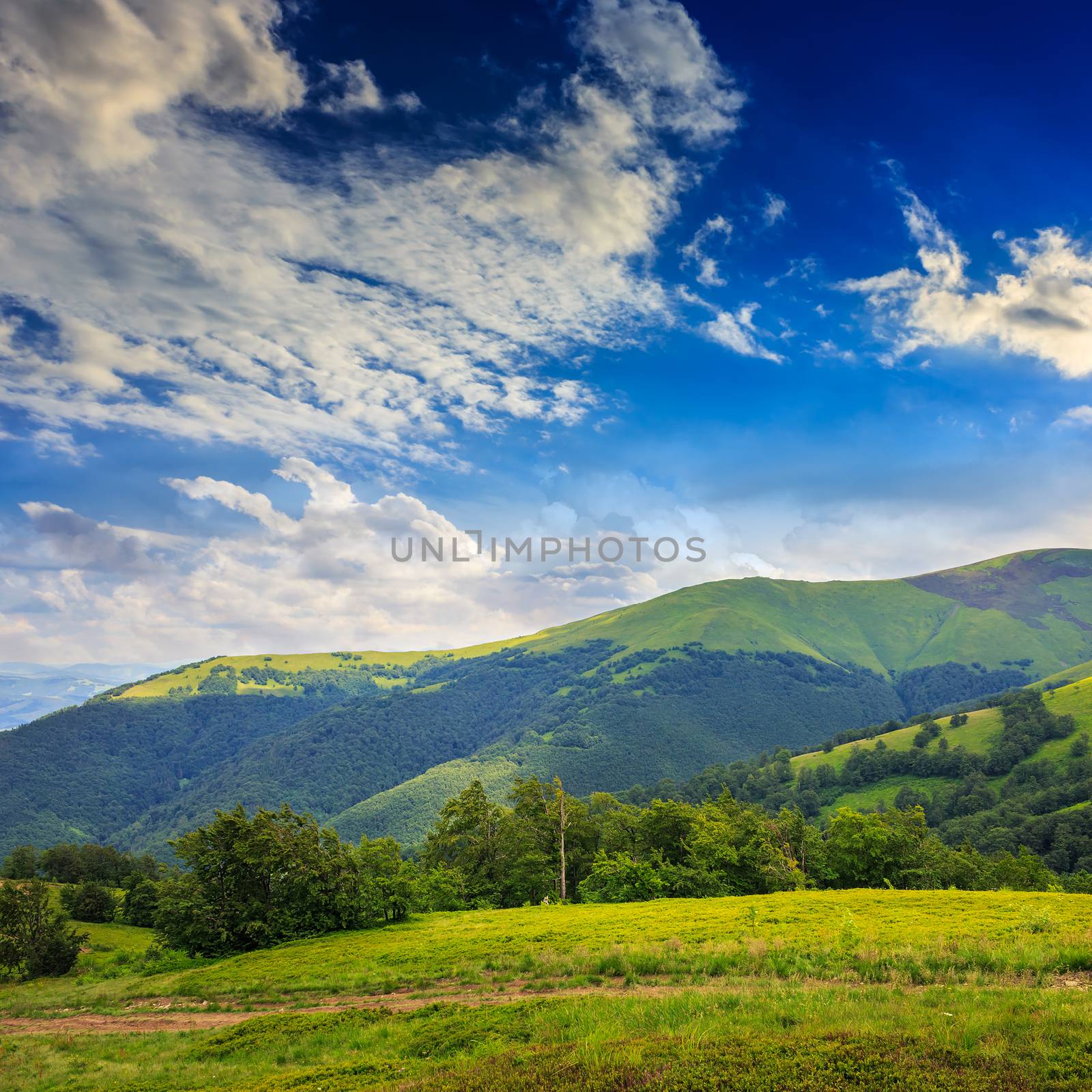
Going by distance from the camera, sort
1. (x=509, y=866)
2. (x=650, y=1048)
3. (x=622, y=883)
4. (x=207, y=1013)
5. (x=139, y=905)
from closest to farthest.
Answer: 1. (x=650, y=1048)
2. (x=207, y=1013)
3. (x=622, y=883)
4. (x=509, y=866)
5. (x=139, y=905)

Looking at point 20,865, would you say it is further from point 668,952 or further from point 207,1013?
point 668,952

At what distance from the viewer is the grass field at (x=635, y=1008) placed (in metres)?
11.5

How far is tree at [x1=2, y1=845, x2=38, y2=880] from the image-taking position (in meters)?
112

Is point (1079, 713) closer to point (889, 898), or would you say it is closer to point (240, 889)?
point (889, 898)

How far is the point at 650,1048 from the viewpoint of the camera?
12.6 metres

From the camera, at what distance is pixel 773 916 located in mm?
29938

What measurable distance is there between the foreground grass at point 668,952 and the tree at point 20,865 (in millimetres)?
100465

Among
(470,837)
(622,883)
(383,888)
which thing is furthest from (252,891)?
(622,883)

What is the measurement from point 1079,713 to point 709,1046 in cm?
23297

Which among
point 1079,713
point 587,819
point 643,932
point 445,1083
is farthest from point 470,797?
point 1079,713

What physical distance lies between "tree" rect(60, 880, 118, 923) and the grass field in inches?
3161

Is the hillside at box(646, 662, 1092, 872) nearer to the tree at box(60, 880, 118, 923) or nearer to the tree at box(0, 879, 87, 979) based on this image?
the tree at box(60, 880, 118, 923)

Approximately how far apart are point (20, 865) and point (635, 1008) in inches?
6005

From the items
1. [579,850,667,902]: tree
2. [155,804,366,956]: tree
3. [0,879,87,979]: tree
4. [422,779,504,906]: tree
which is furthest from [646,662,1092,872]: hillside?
[0,879,87,979]: tree
